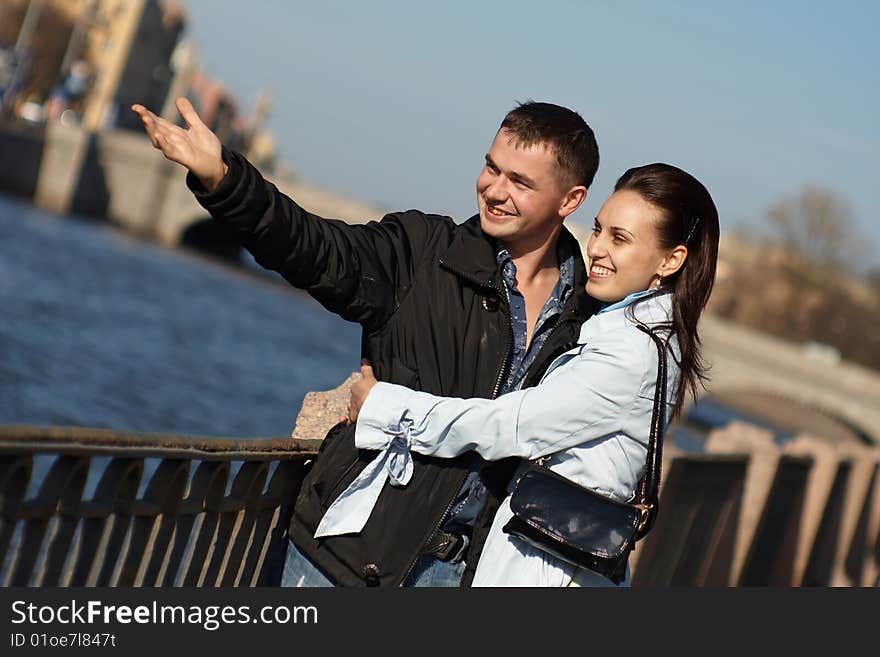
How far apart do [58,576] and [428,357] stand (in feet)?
2.85

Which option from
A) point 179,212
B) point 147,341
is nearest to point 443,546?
point 147,341

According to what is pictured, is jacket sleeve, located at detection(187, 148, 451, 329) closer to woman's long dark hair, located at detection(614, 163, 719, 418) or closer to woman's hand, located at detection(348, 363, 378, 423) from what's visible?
woman's hand, located at detection(348, 363, 378, 423)

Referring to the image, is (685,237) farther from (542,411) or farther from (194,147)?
(194,147)

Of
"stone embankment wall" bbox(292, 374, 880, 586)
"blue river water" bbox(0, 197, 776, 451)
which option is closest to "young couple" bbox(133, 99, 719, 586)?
"stone embankment wall" bbox(292, 374, 880, 586)

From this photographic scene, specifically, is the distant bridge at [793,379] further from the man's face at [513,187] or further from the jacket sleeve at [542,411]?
the jacket sleeve at [542,411]

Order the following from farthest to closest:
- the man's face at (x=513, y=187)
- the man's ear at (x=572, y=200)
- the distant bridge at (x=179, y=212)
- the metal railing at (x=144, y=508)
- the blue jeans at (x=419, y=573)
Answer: the distant bridge at (x=179, y=212)
the man's ear at (x=572, y=200)
the man's face at (x=513, y=187)
the blue jeans at (x=419, y=573)
the metal railing at (x=144, y=508)

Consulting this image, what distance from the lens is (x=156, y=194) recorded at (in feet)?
166

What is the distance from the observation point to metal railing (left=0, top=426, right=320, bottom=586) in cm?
245

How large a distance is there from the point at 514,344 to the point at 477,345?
0.09 m

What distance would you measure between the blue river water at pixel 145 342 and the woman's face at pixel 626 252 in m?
12.5

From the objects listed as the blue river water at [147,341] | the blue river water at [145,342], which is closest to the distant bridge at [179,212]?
the blue river water at [147,341]

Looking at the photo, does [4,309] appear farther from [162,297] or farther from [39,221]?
[39,221]

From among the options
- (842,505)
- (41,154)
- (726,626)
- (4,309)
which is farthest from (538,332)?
(41,154)

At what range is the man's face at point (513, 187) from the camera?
123 inches
